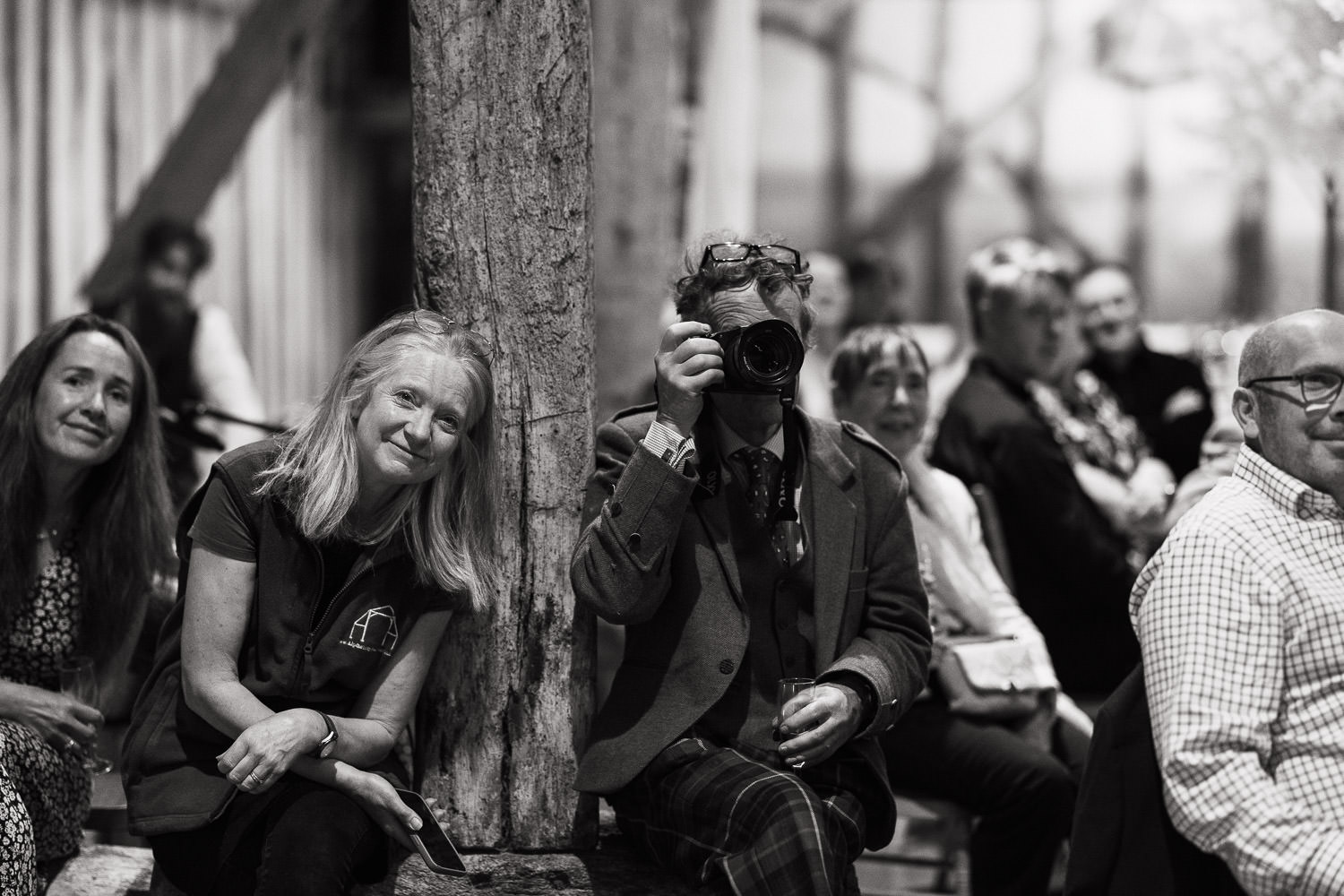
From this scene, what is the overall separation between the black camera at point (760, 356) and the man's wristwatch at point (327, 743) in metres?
0.86

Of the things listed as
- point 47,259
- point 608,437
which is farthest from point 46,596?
point 47,259

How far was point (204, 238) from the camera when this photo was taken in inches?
213

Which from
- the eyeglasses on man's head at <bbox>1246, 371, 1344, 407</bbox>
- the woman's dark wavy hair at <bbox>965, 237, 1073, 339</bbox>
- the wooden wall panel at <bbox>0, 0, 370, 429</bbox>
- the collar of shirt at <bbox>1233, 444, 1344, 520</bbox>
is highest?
the wooden wall panel at <bbox>0, 0, 370, 429</bbox>

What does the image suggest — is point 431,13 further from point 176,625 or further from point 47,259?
point 47,259

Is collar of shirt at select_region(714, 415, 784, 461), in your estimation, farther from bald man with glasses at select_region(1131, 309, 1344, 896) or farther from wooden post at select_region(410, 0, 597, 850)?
bald man with glasses at select_region(1131, 309, 1344, 896)

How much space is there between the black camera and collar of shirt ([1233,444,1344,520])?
30.3 inches

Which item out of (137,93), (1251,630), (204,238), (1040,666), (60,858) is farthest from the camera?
(137,93)

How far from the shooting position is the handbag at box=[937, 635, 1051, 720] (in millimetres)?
3549

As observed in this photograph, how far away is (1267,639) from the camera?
237cm

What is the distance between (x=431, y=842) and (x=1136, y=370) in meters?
3.73

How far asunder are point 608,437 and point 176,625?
835 mm

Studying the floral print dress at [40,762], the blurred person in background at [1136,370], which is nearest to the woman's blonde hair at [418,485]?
the floral print dress at [40,762]

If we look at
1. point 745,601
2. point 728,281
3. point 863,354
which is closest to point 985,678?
point 863,354

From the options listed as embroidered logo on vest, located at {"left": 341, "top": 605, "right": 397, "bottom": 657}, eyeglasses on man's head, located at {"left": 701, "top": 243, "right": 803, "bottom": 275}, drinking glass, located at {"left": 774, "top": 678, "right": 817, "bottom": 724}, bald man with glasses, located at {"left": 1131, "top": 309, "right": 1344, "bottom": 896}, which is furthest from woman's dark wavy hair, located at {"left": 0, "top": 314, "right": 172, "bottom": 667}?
bald man with glasses, located at {"left": 1131, "top": 309, "right": 1344, "bottom": 896}
